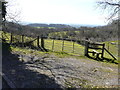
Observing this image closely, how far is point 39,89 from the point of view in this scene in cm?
435

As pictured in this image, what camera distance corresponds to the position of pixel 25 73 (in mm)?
5484

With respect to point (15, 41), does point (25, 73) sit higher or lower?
lower

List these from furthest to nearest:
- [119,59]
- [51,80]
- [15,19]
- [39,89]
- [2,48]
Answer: [15,19] → [119,59] → [2,48] → [51,80] → [39,89]

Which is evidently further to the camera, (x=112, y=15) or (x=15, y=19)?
(x=15, y=19)

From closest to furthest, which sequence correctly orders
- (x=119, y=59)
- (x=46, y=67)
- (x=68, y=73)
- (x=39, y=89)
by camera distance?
(x=39, y=89)
(x=68, y=73)
(x=46, y=67)
(x=119, y=59)

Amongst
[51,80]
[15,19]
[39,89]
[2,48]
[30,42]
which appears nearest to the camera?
[39,89]

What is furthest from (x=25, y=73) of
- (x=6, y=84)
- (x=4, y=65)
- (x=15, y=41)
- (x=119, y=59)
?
(x=15, y=41)

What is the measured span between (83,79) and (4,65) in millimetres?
3608

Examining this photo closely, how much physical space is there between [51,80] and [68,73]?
45.4 inches

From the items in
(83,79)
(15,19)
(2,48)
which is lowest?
(83,79)

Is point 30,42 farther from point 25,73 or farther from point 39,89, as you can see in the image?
point 39,89

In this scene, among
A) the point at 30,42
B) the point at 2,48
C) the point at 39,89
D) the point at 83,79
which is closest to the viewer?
the point at 39,89

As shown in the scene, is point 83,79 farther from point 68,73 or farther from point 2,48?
point 2,48

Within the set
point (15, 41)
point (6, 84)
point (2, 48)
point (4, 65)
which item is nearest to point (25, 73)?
point (6, 84)
